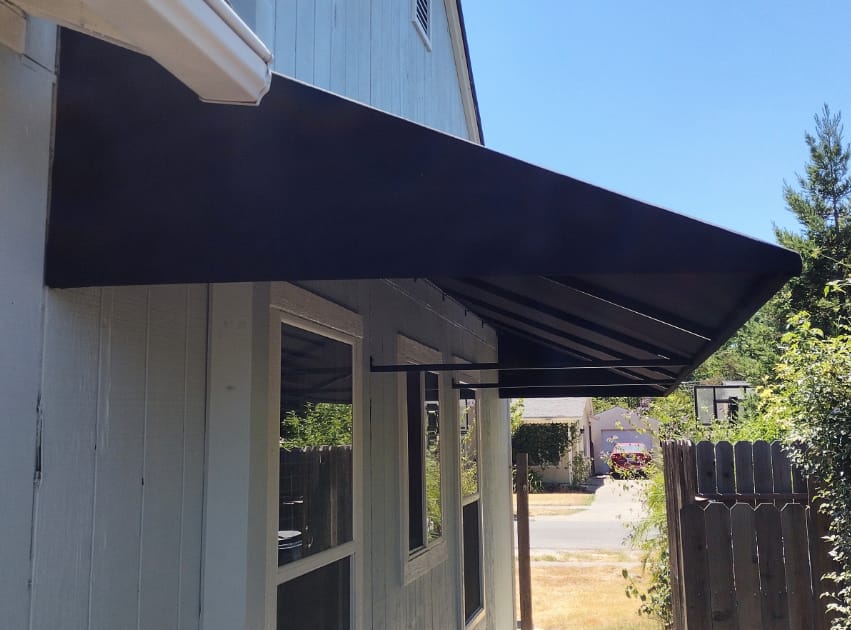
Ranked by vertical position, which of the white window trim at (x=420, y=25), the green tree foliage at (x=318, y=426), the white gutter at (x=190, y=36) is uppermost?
the white window trim at (x=420, y=25)

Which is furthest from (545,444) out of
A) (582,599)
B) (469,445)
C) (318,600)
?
(318,600)

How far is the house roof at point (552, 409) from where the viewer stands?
33188 millimetres

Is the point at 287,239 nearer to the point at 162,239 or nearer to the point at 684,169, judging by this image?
the point at 162,239

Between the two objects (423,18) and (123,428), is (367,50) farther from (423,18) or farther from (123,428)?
(123,428)

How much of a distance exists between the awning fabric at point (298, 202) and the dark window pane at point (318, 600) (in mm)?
1433

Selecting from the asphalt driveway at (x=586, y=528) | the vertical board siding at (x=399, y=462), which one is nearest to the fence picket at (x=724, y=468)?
the vertical board siding at (x=399, y=462)

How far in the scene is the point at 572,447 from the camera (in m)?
32.0

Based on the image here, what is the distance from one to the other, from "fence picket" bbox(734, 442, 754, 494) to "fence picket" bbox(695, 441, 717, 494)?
156mm

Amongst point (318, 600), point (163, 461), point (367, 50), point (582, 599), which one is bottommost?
point (582, 599)

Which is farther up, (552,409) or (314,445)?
(552,409)

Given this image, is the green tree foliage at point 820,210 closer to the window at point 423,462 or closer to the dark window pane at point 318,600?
the window at point 423,462

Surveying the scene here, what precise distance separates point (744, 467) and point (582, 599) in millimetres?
6213

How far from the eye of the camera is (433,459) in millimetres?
5168

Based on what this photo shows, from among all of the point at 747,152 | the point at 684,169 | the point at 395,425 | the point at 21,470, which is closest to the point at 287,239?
the point at 21,470
